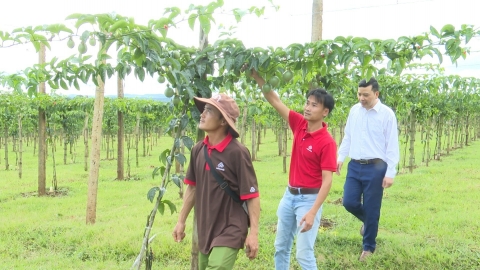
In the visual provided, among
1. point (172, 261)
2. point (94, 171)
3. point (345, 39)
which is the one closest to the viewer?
point (345, 39)

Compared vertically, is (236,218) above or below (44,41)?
below

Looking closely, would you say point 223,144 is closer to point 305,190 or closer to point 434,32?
point 305,190

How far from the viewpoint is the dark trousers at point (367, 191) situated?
3.79 meters

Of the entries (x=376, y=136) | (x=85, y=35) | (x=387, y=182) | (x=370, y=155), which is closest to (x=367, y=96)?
(x=376, y=136)

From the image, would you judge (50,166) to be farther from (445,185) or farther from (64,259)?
(445,185)

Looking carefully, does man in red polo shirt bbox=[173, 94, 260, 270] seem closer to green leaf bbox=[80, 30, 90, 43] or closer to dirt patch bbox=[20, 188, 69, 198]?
green leaf bbox=[80, 30, 90, 43]

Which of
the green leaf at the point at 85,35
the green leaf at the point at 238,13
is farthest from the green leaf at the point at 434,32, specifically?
the green leaf at the point at 85,35

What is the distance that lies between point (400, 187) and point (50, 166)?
490 inches

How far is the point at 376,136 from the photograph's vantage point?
12.6 feet

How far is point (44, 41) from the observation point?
2.35 meters

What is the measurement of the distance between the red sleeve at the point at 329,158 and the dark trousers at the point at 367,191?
1.08 m

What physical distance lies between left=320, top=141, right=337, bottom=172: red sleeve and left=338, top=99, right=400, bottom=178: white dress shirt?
107cm

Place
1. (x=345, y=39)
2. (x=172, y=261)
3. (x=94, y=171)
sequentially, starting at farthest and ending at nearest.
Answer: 1. (x=94, y=171)
2. (x=172, y=261)
3. (x=345, y=39)

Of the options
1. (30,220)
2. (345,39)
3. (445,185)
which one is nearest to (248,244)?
(345,39)
